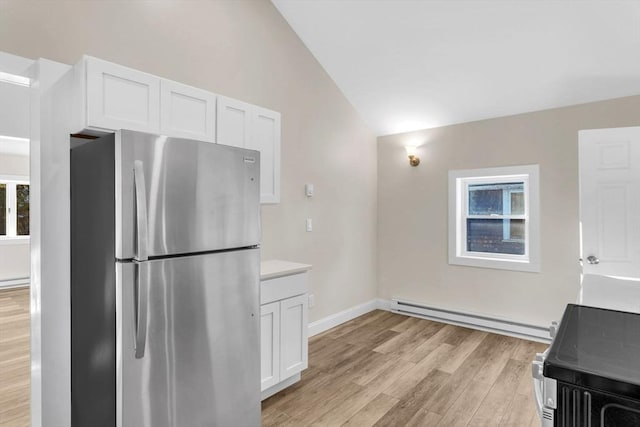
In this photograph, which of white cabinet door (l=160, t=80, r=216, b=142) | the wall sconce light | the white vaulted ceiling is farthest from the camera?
the wall sconce light

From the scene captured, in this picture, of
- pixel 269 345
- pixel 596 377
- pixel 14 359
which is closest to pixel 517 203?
pixel 269 345

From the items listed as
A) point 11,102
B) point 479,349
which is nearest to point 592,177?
point 479,349

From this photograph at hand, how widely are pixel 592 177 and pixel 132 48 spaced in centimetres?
356

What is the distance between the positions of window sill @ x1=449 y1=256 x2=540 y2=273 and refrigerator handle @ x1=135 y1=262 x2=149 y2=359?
3460 mm

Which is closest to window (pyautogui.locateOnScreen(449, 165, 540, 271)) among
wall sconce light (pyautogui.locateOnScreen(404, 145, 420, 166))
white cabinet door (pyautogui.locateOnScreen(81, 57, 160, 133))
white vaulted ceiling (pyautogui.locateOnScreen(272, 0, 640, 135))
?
wall sconce light (pyautogui.locateOnScreen(404, 145, 420, 166))

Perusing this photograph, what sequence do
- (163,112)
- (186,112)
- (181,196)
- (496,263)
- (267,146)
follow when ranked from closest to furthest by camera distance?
(181,196)
(163,112)
(186,112)
(267,146)
(496,263)

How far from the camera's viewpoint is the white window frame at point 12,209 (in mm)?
3959

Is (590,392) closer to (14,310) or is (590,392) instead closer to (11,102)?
(11,102)

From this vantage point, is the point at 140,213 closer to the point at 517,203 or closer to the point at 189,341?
the point at 189,341

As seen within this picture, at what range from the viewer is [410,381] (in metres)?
2.75

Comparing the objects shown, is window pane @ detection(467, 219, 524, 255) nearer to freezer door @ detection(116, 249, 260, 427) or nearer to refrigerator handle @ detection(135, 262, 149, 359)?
freezer door @ detection(116, 249, 260, 427)

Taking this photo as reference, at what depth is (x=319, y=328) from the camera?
3783 millimetres

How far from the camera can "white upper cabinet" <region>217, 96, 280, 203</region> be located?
95.3 inches

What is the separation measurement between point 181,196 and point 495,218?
3.53m
